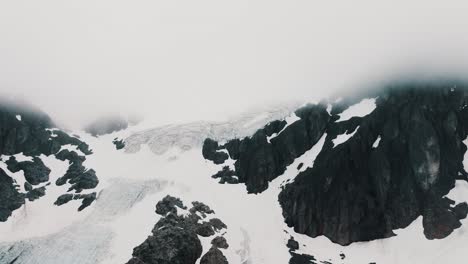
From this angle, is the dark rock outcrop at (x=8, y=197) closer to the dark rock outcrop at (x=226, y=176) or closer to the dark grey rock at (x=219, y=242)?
the dark rock outcrop at (x=226, y=176)

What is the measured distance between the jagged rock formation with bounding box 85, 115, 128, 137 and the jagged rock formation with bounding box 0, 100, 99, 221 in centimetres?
1506


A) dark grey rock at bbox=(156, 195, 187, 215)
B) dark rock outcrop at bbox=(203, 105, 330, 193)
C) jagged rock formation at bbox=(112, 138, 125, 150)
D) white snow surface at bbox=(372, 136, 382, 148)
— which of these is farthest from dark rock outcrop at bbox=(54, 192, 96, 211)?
white snow surface at bbox=(372, 136, 382, 148)

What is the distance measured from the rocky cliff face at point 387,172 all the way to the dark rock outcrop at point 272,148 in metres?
0.66

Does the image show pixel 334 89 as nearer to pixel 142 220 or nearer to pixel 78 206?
pixel 142 220

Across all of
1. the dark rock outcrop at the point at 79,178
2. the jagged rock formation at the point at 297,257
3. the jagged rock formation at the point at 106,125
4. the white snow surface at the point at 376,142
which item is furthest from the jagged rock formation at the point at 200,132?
the jagged rock formation at the point at 297,257

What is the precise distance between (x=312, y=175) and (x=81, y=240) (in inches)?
2283

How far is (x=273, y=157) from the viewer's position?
459ft

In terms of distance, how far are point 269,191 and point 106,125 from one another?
86.3 m

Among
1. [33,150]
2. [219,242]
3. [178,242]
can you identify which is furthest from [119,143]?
[178,242]

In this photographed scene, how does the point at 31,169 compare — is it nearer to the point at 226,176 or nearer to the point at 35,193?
the point at 35,193

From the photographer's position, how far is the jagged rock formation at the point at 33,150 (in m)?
140

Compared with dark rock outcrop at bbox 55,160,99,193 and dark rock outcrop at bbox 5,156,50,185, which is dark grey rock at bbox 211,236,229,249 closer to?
dark rock outcrop at bbox 55,160,99,193

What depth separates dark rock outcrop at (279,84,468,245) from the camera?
367 ft

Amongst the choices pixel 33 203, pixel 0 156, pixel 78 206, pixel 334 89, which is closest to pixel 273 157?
pixel 334 89
